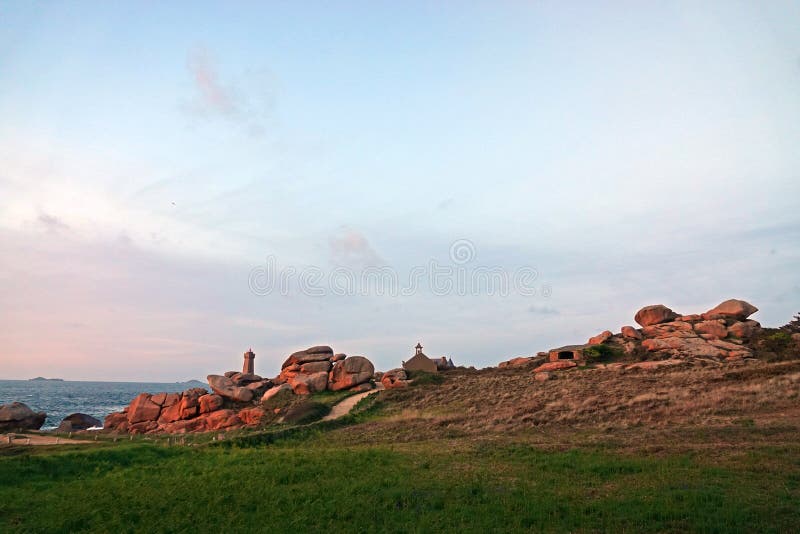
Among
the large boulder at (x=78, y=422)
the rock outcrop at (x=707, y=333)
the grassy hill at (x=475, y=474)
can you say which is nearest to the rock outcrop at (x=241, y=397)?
the large boulder at (x=78, y=422)

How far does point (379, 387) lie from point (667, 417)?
27.5 metres

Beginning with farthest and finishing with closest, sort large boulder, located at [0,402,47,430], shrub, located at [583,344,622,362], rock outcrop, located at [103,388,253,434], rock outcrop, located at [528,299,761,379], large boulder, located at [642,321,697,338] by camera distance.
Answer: large boulder, located at [642,321,697,338] → shrub, located at [583,344,622,362] → rock outcrop, located at [528,299,761,379] → rock outcrop, located at [103,388,253,434] → large boulder, located at [0,402,47,430]

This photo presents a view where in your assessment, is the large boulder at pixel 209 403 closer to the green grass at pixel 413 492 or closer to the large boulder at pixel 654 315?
the green grass at pixel 413 492

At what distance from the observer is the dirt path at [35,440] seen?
28.8m

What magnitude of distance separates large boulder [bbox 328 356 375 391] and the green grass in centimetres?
2713

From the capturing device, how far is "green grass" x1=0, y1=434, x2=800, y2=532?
44.5 ft

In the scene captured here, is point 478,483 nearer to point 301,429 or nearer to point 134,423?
point 301,429

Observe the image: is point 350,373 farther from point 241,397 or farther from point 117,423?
point 117,423

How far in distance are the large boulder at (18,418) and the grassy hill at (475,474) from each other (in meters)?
13.9

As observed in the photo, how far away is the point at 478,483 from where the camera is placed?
57.6 ft

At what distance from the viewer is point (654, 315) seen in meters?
57.3

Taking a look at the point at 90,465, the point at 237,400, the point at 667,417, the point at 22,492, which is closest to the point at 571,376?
the point at 667,417

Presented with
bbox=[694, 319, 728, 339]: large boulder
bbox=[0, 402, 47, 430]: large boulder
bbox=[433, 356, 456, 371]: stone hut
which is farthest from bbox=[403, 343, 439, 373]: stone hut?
bbox=[0, 402, 47, 430]: large boulder

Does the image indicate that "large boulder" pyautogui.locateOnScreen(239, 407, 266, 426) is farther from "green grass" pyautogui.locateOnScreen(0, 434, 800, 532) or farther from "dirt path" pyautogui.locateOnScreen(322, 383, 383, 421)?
"green grass" pyautogui.locateOnScreen(0, 434, 800, 532)
